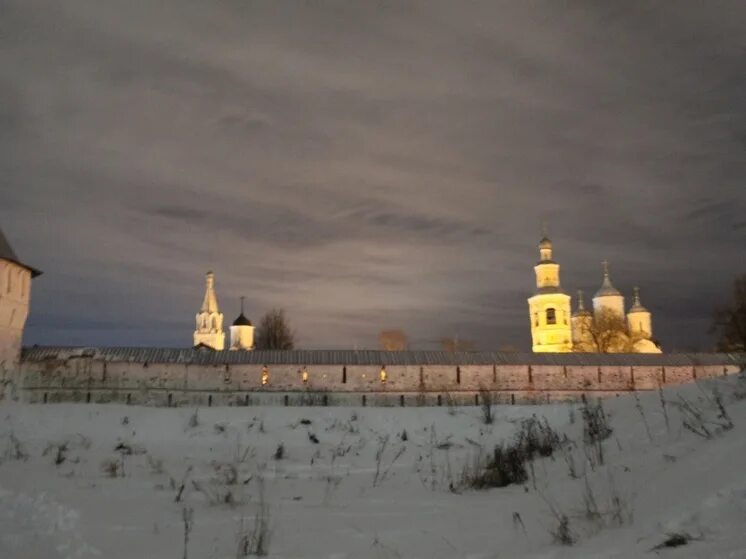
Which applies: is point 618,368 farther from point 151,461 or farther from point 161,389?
point 151,461

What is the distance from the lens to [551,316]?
4612 cm

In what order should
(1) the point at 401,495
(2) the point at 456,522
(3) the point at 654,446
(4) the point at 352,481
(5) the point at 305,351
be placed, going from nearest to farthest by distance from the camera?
(2) the point at 456,522 < (3) the point at 654,446 < (1) the point at 401,495 < (4) the point at 352,481 < (5) the point at 305,351

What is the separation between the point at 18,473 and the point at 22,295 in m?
20.2

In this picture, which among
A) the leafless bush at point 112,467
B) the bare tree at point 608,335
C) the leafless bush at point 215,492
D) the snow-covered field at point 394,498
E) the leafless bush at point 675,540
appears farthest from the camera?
the bare tree at point 608,335

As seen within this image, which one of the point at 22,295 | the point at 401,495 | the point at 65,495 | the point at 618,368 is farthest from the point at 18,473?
the point at 618,368

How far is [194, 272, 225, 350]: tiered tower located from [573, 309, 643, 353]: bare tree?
92.5 feet

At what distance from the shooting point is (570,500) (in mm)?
4090

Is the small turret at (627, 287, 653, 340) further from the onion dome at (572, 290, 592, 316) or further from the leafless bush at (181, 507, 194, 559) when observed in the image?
the leafless bush at (181, 507, 194, 559)

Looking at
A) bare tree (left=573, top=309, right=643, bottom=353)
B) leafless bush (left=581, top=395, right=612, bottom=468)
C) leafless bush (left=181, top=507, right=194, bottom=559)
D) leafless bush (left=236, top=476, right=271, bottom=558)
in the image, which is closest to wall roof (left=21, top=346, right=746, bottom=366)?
bare tree (left=573, top=309, right=643, bottom=353)

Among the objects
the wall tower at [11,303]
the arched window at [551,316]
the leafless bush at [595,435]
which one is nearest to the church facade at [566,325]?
the arched window at [551,316]

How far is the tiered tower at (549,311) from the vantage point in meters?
45.7

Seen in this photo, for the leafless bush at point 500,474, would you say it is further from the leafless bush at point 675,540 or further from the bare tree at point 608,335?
the bare tree at point 608,335

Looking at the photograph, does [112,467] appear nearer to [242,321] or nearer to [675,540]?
[675,540]

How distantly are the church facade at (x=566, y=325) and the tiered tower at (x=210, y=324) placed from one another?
991 inches
